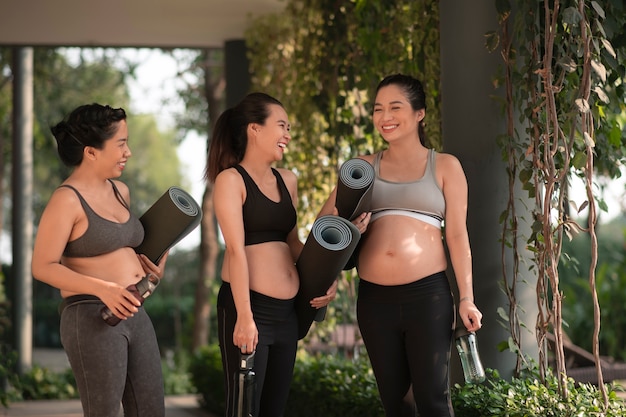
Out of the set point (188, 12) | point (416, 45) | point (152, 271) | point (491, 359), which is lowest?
point (491, 359)

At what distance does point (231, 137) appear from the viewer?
133 inches

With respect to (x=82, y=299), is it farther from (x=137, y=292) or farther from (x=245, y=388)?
Result: (x=245, y=388)

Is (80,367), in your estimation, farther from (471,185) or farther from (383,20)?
(383,20)

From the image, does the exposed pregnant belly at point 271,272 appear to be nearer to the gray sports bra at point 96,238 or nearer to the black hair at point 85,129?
the gray sports bra at point 96,238

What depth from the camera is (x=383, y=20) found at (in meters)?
4.83

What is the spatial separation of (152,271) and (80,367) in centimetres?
43

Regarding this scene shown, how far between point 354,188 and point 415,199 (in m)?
0.22

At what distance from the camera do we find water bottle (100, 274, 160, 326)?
2.94 meters

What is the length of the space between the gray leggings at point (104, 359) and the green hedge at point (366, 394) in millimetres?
1249

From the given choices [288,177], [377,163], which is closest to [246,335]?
[288,177]

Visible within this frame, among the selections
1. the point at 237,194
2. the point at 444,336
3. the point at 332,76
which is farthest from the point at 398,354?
the point at 332,76

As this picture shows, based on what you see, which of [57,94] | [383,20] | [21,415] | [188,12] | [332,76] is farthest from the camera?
[57,94]

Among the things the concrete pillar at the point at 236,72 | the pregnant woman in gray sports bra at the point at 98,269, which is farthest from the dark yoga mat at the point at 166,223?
the concrete pillar at the point at 236,72

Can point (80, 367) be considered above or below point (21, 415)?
above
